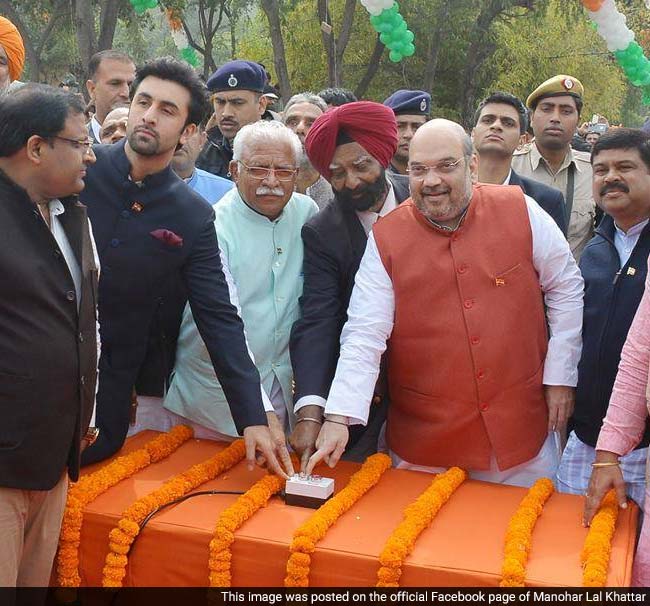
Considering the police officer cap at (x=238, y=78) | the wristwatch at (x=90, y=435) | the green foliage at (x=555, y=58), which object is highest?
the green foliage at (x=555, y=58)

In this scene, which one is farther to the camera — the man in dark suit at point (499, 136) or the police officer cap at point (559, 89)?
the police officer cap at point (559, 89)

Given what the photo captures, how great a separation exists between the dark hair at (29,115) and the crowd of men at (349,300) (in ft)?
0.80

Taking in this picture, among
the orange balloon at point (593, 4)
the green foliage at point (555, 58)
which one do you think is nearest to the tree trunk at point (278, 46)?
the orange balloon at point (593, 4)

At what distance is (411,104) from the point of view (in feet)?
17.5

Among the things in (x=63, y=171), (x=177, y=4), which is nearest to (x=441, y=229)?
(x=63, y=171)

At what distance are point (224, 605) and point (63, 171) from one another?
1318mm

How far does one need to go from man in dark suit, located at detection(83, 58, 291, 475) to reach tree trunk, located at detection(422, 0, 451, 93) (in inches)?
583

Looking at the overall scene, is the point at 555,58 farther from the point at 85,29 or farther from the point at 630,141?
the point at 630,141

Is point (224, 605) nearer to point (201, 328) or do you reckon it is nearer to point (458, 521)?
point (458, 521)

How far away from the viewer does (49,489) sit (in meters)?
2.46

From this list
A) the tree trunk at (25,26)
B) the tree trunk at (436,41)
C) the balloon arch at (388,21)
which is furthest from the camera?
the tree trunk at (436,41)

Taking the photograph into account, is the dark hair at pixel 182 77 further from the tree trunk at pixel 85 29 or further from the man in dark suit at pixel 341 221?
the tree trunk at pixel 85 29

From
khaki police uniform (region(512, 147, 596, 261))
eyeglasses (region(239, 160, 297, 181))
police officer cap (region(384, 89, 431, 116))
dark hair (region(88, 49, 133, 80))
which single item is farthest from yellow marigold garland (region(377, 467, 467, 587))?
dark hair (region(88, 49, 133, 80))

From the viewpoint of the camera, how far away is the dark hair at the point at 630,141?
332 centimetres
